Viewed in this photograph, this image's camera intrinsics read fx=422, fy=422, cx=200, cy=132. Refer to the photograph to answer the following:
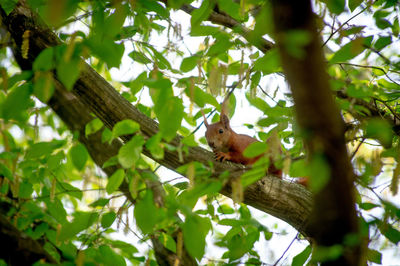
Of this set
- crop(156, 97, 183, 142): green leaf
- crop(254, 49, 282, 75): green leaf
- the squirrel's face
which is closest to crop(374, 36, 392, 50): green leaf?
crop(254, 49, 282, 75): green leaf

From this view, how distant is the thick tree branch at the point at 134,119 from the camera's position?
261 centimetres

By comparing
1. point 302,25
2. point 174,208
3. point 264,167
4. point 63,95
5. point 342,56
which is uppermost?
point 63,95

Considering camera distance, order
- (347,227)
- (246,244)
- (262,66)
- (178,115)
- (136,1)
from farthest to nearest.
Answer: (246,244) < (136,1) < (262,66) < (178,115) < (347,227)

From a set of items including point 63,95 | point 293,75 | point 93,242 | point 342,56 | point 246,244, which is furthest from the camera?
point 63,95

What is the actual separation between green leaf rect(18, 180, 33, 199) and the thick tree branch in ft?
1.84

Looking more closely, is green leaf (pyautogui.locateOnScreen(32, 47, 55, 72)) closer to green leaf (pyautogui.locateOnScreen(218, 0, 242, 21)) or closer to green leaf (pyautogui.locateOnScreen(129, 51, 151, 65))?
green leaf (pyautogui.locateOnScreen(218, 0, 242, 21))

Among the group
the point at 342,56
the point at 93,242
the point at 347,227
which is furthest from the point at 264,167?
the point at 93,242

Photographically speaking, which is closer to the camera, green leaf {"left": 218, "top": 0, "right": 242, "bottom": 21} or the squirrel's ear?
green leaf {"left": 218, "top": 0, "right": 242, "bottom": 21}

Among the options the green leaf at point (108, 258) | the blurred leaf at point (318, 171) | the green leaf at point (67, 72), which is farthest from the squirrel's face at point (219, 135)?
the blurred leaf at point (318, 171)

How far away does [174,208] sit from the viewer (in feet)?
5.61

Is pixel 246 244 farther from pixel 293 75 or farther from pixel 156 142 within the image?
pixel 293 75

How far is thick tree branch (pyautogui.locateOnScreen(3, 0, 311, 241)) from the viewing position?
261 cm

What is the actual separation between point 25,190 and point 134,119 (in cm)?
75

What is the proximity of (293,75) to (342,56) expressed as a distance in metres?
0.61
